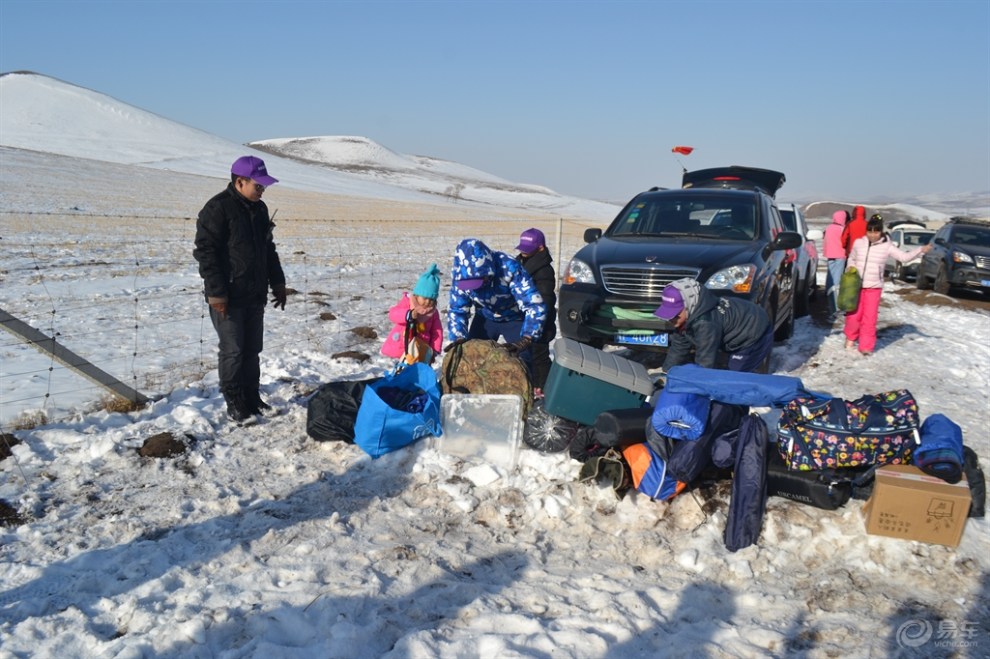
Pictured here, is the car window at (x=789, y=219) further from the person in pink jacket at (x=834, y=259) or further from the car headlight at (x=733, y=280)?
the car headlight at (x=733, y=280)

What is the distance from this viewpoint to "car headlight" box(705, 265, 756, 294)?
6398 millimetres

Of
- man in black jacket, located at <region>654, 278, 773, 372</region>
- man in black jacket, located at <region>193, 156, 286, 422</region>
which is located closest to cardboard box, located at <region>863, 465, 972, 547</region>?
man in black jacket, located at <region>654, 278, 773, 372</region>

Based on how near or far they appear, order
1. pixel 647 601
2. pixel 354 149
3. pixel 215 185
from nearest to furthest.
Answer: pixel 647 601 < pixel 215 185 < pixel 354 149

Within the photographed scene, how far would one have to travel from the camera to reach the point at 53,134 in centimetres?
6744

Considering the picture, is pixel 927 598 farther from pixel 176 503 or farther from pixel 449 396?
pixel 176 503

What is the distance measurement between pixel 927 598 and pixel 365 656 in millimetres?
2652

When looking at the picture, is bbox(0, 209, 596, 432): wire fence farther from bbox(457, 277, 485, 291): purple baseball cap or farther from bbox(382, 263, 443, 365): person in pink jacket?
bbox(457, 277, 485, 291): purple baseball cap

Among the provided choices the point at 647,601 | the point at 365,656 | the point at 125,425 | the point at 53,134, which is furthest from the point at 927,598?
the point at 53,134

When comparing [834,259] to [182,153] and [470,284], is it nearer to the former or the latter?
[470,284]

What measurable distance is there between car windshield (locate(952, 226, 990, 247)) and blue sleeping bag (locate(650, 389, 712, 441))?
12.4m

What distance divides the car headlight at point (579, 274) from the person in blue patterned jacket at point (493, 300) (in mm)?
1310

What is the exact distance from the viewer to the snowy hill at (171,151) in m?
59.9

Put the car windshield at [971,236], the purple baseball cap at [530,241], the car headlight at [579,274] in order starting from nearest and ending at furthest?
the purple baseball cap at [530,241]
the car headlight at [579,274]
the car windshield at [971,236]

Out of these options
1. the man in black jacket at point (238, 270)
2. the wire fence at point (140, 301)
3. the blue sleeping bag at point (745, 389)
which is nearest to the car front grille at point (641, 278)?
the blue sleeping bag at point (745, 389)
